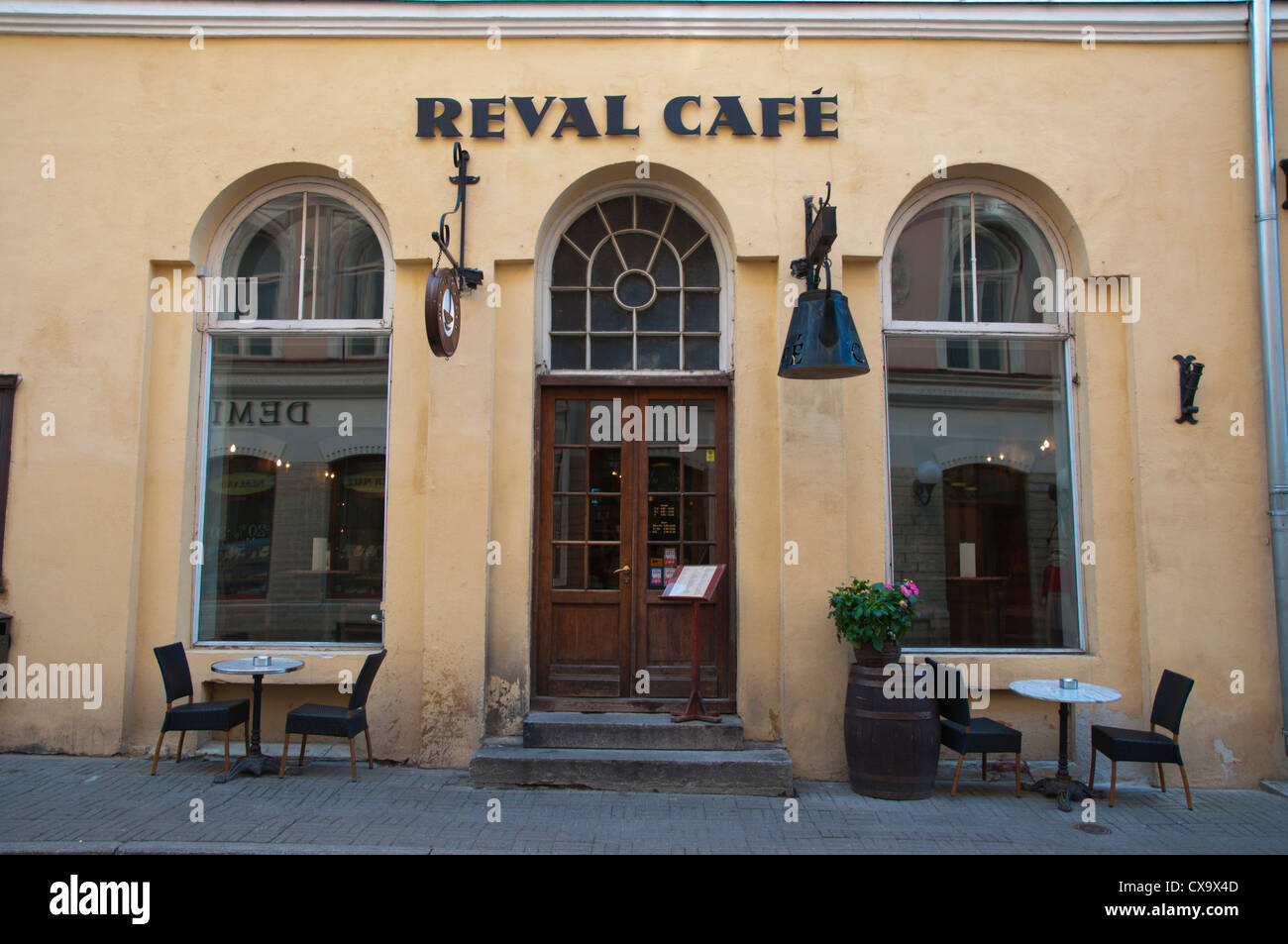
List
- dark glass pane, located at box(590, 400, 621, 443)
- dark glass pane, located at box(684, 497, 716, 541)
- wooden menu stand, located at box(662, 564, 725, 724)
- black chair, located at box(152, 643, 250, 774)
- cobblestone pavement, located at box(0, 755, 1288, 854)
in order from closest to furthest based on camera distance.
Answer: cobblestone pavement, located at box(0, 755, 1288, 854)
black chair, located at box(152, 643, 250, 774)
wooden menu stand, located at box(662, 564, 725, 724)
dark glass pane, located at box(684, 497, 716, 541)
dark glass pane, located at box(590, 400, 621, 443)

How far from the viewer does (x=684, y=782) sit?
268 inches

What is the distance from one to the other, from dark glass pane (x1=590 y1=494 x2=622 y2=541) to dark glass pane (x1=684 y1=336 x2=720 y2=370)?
138cm

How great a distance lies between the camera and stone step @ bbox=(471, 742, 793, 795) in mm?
6797

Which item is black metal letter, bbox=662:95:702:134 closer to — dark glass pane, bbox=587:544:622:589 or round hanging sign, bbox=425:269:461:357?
round hanging sign, bbox=425:269:461:357

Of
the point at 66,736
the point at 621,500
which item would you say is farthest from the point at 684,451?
the point at 66,736

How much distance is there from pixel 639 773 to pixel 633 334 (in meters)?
3.67

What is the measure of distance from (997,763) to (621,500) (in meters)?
3.73

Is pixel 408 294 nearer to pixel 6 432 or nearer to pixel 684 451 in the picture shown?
pixel 684 451

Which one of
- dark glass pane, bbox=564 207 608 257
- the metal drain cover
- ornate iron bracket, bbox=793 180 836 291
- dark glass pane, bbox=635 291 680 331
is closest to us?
the metal drain cover

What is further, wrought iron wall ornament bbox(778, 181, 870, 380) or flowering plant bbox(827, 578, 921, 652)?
flowering plant bbox(827, 578, 921, 652)

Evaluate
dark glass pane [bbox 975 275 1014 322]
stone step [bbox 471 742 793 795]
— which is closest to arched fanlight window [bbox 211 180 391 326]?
stone step [bbox 471 742 793 795]

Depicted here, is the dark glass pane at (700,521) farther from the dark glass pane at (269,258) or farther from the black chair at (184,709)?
the dark glass pane at (269,258)

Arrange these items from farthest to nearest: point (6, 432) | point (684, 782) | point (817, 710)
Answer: point (6, 432) < point (817, 710) < point (684, 782)

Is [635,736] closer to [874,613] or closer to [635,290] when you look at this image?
[874,613]
